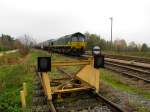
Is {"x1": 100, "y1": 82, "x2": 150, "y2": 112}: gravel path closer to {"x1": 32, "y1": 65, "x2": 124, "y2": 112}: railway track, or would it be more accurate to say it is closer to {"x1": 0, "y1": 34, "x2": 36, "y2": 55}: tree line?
{"x1": 32, "y1": 65, "x2": 124, "y2": 112}: railway track

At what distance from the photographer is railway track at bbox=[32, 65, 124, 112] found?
6574 millimetres

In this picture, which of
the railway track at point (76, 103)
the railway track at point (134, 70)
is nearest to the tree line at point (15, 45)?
the railway track at point (134, 70)

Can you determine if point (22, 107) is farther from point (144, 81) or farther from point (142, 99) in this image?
point (144, 81)

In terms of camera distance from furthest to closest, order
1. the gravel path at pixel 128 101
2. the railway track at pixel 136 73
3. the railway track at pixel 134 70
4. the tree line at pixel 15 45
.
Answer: the tree line at pixel 15 45, the railway track at pixel 134 70, the railway track at pixel 136 73, the gravel path at pixel 128 101

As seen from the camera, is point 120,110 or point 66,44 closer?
point 120,110

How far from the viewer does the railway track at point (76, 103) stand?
6.57m

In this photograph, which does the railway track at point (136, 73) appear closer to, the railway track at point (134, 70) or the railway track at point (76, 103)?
the railway track at point (134, 70)

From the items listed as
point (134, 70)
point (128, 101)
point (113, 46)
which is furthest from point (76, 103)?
point (113, 46)

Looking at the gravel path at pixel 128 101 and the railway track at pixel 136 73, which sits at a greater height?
the railway track at pixel 136 73

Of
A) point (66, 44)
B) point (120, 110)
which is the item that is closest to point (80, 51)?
point (66, 44)

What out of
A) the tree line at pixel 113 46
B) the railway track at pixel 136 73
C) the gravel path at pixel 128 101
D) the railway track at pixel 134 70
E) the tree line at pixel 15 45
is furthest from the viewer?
the tree line at pixel 15 45

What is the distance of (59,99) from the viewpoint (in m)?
7.70

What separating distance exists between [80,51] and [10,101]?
74.6 feet

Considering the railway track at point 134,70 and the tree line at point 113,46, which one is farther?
the tree line at point 113,46
